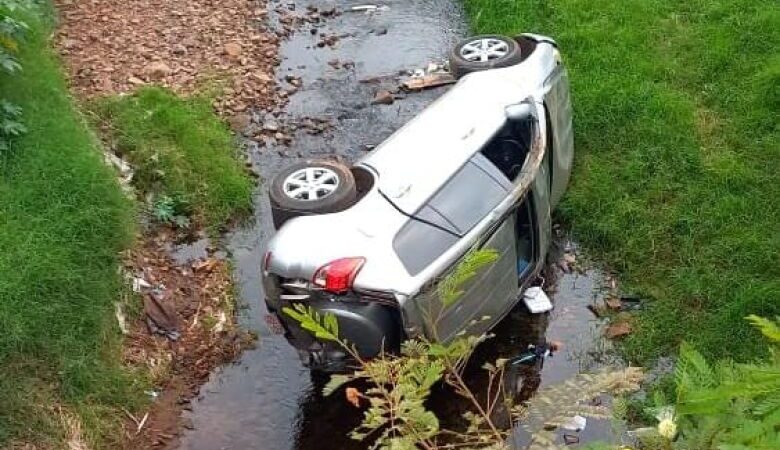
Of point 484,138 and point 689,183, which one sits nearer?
point 484,138

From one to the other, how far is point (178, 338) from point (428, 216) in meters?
2.13

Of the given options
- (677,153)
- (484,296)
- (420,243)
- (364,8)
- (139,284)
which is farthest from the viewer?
(364,8)

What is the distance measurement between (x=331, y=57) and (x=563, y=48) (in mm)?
2382

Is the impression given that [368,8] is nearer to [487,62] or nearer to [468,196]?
[487,62]

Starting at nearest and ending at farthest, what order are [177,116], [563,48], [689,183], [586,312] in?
[586,312] → [689,183] → [177,116] → [563,48]

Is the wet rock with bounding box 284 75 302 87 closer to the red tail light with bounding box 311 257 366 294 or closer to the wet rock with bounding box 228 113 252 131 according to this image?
the wet rock with bounding box 228 113 252 131

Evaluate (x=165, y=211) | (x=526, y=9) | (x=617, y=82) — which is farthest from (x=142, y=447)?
(x=526, y=9)

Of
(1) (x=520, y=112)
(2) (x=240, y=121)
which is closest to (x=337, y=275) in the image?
(1) (x=520, y=112)

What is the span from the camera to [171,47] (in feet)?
31.1

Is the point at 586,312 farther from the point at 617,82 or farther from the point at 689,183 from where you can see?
the point at 617,82

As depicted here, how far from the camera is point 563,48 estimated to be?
9.32 m

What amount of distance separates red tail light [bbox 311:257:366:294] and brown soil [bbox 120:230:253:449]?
1.52 metres

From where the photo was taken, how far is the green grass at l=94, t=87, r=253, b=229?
7734 millimetres

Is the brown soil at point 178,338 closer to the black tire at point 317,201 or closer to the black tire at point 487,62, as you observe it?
the black tire at point 317,201
